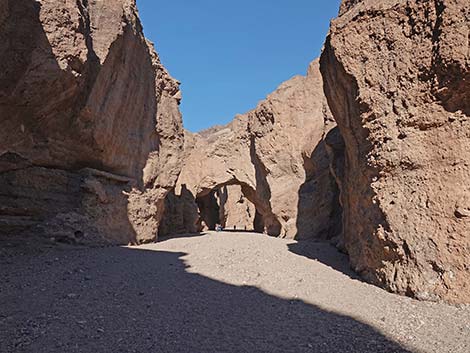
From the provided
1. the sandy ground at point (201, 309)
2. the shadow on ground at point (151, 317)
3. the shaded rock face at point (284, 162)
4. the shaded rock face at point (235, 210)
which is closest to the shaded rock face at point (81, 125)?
the sandy ground at point (201, 309)

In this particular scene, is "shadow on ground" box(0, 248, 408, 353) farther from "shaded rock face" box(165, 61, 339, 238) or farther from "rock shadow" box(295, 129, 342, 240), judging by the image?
"shaded rock face" box(165, 61, 339, 238)

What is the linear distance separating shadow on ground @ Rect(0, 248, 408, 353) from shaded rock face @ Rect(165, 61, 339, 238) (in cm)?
585

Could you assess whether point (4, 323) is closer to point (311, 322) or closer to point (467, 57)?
point (311, 322)

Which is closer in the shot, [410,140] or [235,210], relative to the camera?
[410,140]

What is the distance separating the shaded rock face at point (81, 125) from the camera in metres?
4.85

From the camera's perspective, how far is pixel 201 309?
333 cm

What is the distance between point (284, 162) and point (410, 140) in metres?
8.02

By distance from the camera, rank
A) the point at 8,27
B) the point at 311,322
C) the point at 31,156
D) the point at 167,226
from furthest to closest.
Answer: the point at 167,226 < the point at 31,156 < the point at 8,27 < the point at 311,322

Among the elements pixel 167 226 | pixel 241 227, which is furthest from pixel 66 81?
pixel 241 227

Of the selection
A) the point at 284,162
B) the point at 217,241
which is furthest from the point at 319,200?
the point at 217,241

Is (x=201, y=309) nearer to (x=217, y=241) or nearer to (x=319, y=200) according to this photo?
(x=217, y=241)

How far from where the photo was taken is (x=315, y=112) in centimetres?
1203

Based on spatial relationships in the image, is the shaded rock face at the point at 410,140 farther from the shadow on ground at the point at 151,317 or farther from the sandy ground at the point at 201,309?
the shadow on ground at the point at 151,317

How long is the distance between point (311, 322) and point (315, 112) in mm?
9765
